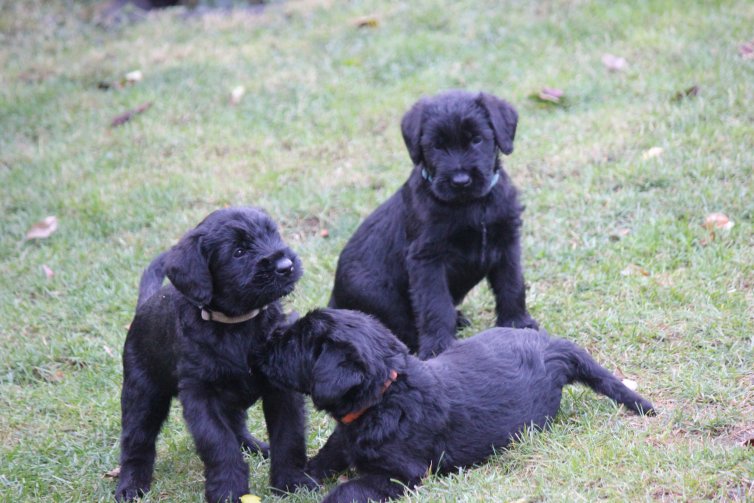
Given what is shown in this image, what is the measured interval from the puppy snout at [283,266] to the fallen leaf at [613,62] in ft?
17.9

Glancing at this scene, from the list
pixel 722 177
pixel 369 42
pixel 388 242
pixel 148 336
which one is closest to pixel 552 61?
pixel 369 42

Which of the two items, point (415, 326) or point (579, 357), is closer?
point (579, 357)

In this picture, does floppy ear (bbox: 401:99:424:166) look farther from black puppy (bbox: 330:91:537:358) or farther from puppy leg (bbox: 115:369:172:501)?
puppy leg (bbox: 115:369:172:501)

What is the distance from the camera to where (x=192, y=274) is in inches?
162

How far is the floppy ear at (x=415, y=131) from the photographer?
523 centimetres

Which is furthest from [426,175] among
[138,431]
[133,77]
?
[133,77]

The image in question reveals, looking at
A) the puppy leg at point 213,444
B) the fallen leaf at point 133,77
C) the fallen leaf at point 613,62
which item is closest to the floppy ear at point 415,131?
the puppy leg at point 213,444

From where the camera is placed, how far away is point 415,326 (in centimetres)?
544

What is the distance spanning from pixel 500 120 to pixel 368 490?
7.58 ft

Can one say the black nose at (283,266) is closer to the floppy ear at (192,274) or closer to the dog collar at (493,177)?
the floppy ear at (192,274)

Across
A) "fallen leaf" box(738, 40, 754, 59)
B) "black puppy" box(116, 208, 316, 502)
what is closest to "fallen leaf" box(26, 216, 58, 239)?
"black puppy" box(116, 208, 316, 502)

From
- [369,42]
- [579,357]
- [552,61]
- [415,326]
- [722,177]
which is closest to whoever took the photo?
A: [579,357]

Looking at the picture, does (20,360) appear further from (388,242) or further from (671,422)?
(671,422)

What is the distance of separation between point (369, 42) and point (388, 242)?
16.0ft
